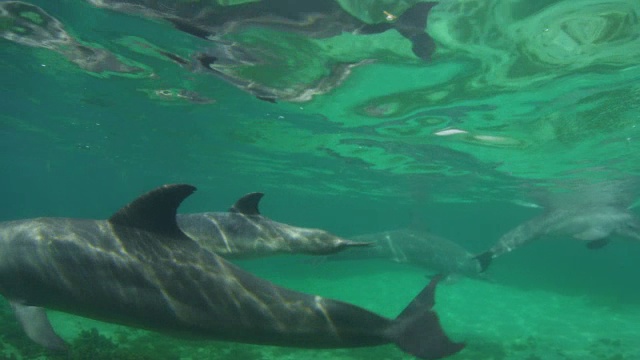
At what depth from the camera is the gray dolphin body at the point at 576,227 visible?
21406 millimetres

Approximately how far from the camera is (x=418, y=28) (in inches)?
435

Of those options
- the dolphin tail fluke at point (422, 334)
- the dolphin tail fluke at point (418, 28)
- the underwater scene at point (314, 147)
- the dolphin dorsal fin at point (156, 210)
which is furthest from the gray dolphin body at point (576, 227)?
the dolphin dorsal fin at point (156, 210)

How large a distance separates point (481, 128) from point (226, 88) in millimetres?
11332

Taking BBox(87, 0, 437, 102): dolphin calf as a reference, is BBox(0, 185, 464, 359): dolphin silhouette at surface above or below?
below

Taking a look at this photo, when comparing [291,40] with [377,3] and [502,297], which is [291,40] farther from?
[502,297]

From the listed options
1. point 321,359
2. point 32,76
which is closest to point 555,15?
point 321,359

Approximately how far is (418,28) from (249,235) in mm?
6917

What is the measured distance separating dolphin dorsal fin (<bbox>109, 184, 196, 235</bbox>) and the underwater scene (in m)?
0.03

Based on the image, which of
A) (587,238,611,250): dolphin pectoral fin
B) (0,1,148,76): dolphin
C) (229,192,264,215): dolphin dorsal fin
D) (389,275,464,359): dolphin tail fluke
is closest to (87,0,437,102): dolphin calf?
(0,1,148,76): dolphin

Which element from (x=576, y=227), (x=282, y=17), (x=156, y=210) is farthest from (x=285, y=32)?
(x=576, y=227)

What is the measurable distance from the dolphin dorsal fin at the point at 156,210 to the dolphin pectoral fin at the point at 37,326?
4.98 ft

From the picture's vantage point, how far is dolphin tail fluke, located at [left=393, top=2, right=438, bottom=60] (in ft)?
33.2

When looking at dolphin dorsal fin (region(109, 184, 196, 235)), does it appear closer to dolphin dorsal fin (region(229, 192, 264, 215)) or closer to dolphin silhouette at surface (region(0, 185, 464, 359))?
dolphin silhouette at surface (region(0, 185, 464, 359))

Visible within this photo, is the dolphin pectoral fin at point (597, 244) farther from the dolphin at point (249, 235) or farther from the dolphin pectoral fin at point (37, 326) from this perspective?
the dolphin pectoral fin at point (37, 326)
